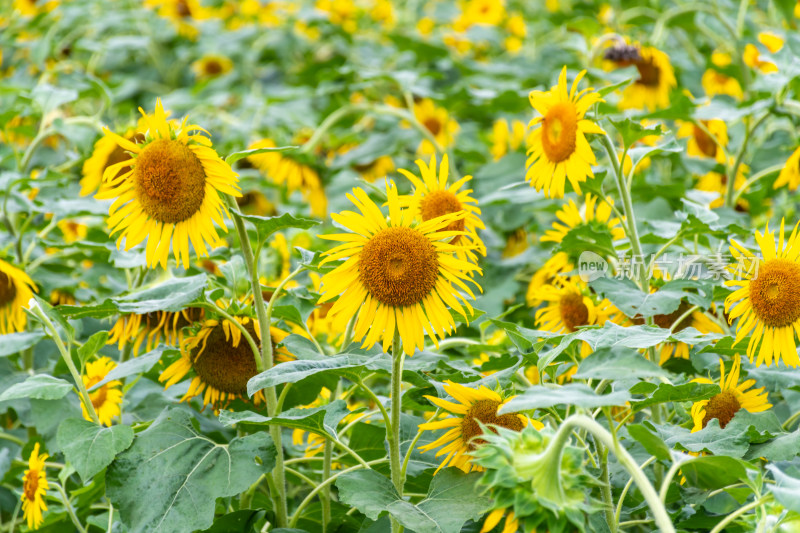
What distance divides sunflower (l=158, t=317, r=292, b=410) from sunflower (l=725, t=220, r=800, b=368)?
2.61 ft

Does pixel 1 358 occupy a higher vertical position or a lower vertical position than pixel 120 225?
lower

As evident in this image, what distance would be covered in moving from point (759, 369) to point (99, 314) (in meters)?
1.13

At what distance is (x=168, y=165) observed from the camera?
1.37m

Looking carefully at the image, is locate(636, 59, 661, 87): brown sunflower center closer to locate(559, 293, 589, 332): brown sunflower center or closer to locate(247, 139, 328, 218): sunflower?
locate(247, 139, 328, 218): sunflower

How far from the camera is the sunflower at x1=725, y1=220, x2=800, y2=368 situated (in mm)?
1332

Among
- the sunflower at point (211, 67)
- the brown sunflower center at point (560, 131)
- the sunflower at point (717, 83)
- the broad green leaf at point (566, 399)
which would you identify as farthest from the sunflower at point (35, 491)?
the sunflower at point (211, 67)

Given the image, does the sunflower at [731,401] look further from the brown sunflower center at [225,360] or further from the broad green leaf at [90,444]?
the broad green leaf at [90,444]

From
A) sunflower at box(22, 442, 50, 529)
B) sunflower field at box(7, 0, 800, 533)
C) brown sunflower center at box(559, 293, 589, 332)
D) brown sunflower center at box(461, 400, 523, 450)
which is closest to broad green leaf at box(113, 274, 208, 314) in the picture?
sunflower field at box(7, 0, 800, 533)

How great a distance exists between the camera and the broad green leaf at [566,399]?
3.00 feet

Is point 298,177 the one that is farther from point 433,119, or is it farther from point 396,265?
point 396,265

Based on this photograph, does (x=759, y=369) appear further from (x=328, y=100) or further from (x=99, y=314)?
(x=328, y=100)

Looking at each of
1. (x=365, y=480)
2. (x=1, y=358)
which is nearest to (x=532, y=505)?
(x=365, y=480)

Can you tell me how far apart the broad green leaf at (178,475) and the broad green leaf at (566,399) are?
49cm

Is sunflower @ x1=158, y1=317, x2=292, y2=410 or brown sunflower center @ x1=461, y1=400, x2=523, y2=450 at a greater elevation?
brown sunflower center @ x1=461, y1=400, x2=523, y2=450
